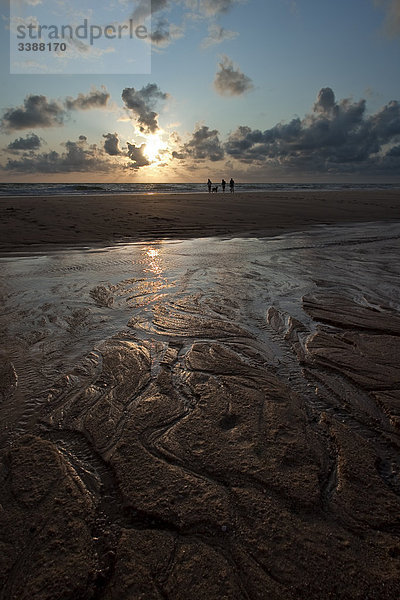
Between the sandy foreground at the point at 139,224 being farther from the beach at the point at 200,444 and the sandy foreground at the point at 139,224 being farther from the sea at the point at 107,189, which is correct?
the sea at the point at 107,189

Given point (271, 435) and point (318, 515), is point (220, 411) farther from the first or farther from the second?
point (318, 515)

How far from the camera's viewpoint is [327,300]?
457 cm

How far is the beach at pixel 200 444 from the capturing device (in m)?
1.37

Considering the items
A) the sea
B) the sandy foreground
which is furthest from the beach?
the sea

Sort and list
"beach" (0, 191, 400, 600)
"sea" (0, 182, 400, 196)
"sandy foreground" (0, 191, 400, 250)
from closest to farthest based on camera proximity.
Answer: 1. "beach" (0, 191, 400, 600)
2. "sandy foreground" (0, 191, 400, 250)
3. "sea" (0, 182, 400, 196)

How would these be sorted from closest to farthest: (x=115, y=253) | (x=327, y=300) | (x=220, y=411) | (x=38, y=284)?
(x=220, y=411) → (x=327, y=300) → (x=38, y=284) → (x=115, y=253)

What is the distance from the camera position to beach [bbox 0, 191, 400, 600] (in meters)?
1.37

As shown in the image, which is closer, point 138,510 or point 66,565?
point 66,565

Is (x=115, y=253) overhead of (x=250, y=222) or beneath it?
beneath

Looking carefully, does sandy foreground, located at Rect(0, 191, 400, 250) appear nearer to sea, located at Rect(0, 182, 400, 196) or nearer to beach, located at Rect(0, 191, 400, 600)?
beach, located at Rect(0, 191, 400, 600)

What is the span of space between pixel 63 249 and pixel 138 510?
26.1 feet

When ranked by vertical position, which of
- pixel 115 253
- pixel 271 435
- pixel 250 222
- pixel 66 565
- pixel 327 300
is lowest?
pixel 66 565

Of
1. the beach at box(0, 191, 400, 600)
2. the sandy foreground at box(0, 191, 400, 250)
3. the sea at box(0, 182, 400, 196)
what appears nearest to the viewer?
the beach at box(0, 191, 400, 600)

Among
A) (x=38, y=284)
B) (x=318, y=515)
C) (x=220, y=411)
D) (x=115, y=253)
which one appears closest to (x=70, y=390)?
(x=220, y=411)
